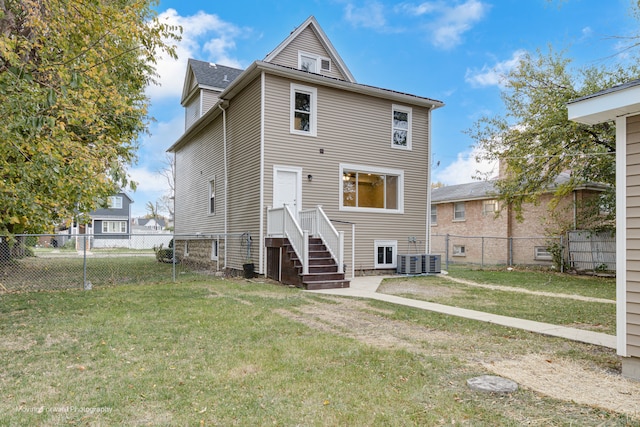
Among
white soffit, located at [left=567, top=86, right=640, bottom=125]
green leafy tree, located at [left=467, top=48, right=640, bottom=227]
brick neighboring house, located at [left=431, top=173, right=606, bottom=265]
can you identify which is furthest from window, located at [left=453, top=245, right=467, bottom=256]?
white soffit, located at [left=567, top=86, right=640, bottom=125]

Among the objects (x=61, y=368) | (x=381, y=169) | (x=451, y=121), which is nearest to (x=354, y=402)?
(x=61, y=368)

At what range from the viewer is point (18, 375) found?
3891 millimetres

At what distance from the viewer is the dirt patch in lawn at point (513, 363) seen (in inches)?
137

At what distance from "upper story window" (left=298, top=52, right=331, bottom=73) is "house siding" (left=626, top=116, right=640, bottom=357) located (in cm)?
1226

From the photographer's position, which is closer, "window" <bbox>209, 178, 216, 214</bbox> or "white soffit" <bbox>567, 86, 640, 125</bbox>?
"white soffit" <bbox>567, 86, 640, 125</bbox>

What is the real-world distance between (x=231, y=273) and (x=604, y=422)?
11.4 meters

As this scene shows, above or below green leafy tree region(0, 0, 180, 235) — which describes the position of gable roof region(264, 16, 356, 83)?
above

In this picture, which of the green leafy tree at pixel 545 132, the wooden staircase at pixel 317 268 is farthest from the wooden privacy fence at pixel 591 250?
the wooden staircase at pixel 317 268

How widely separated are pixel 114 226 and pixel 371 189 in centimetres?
3848

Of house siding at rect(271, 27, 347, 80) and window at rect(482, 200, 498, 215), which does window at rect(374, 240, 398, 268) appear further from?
window at rect(482, 200, 498, 215)

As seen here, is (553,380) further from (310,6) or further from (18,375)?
(310,6)

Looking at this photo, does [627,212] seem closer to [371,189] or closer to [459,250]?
[371,189]

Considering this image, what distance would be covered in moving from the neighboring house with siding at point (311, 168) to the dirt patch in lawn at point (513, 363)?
388 cm

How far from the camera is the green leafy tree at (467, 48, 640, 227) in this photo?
502 inches
